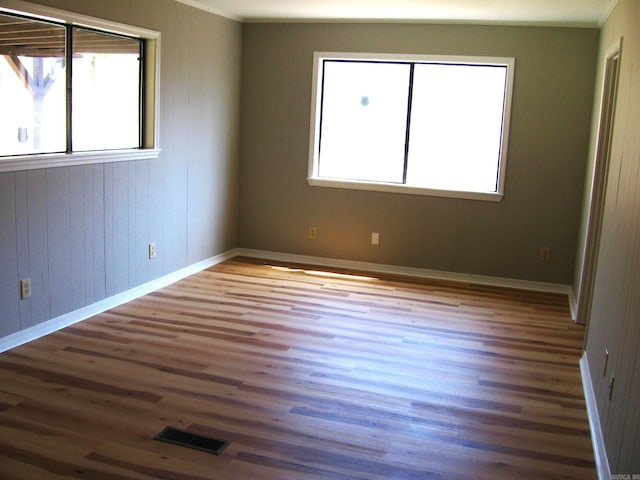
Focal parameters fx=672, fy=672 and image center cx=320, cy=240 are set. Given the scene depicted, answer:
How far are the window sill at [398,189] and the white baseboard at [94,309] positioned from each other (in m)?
1.34

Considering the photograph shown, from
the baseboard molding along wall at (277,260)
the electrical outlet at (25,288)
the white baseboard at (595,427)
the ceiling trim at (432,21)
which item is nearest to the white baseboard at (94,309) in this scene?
the baseboard molding along wall at (277,260)

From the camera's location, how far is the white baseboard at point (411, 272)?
6188 mm

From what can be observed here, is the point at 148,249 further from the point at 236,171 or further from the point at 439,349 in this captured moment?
the point at 439,349

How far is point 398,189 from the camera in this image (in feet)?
21.2

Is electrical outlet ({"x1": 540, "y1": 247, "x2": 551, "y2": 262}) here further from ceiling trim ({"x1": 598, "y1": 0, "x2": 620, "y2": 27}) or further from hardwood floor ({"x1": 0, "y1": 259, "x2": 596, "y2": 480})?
ceiling trim ({"x1": 598, "y1": 0, "x2": 620, "y2": 27})

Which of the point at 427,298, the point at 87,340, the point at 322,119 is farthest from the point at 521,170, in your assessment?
the point at 87,340

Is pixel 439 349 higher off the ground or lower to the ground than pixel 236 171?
lower

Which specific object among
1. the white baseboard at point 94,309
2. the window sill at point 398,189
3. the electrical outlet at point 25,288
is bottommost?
the white baseboard at point 94,309

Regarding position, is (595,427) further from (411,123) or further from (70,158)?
(411,123)

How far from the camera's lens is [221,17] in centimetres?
616

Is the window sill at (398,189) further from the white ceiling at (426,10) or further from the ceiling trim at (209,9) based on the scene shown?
the ceiling trim at (209,9)

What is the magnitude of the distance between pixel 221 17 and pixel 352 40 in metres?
1.23

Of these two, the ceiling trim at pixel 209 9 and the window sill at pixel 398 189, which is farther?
the window sill at pixel 398 189

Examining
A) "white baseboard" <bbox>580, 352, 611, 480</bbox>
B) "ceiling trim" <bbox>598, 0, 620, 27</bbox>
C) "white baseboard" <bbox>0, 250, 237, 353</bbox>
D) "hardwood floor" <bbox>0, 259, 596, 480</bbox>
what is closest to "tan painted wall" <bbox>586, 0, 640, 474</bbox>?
"white baseboard" <bbox>580, 352, 611, 480</bbox>
